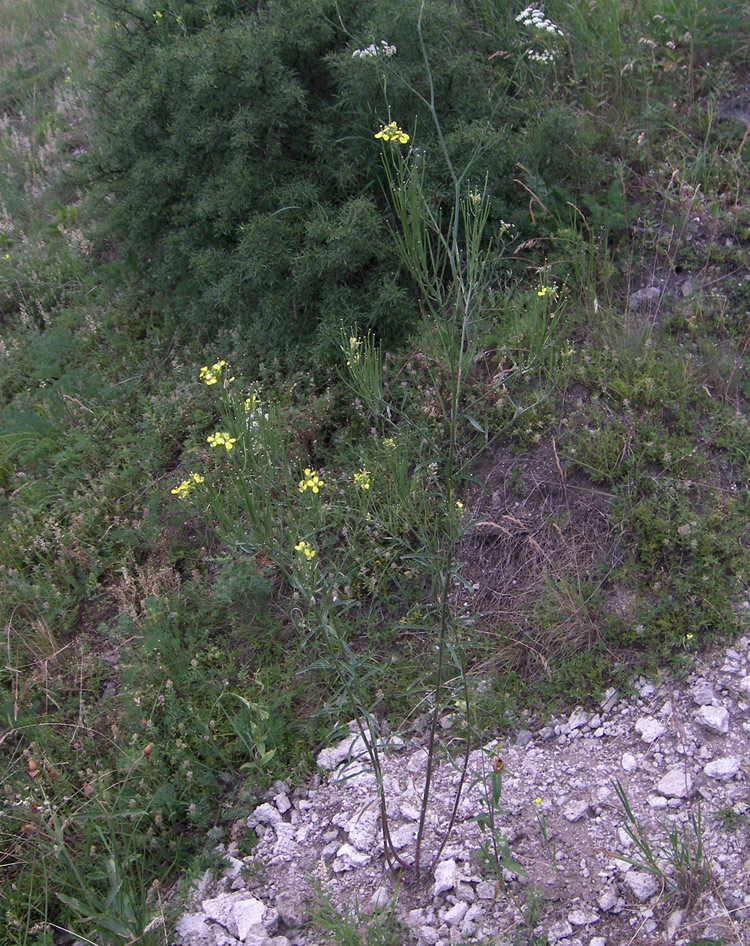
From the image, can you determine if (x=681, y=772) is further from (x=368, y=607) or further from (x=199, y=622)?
(x=199, y=622)

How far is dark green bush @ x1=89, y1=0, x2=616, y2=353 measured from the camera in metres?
3.86

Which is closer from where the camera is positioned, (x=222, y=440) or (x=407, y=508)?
(x=222, y=440)

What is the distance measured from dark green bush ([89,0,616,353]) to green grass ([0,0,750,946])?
0.19m

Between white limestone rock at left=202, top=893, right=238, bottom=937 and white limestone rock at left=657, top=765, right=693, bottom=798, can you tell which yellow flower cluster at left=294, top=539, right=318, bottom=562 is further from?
white limestone rock at left=657, top=765, right=693, bottom=798

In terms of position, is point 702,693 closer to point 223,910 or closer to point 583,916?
point 583,916

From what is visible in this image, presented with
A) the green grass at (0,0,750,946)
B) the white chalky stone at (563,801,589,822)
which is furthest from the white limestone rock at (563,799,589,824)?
the green grass at (0,0,750,946)

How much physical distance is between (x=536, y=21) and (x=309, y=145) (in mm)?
1524

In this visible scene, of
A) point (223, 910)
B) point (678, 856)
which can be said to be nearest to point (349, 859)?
point (223, 910)

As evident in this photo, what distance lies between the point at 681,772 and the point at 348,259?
271cm

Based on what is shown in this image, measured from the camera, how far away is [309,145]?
13.8ft

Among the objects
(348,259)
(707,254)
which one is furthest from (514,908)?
(707,254)

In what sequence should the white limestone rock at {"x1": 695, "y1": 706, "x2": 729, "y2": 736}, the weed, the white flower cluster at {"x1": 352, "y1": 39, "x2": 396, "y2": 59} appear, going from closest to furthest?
the weed, the white limestone rock at {"x1": 695, "y1": 706, "x2": 729, "y2": 736}, the white flower cluster at {"x1": 352, "y1": 39, "x2": 396, "y2": 59}

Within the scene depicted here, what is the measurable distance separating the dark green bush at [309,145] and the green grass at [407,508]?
19cm

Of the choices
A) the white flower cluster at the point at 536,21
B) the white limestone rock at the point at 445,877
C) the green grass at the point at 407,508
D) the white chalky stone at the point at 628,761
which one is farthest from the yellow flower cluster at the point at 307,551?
the white flower cluster at the point at 536,21
